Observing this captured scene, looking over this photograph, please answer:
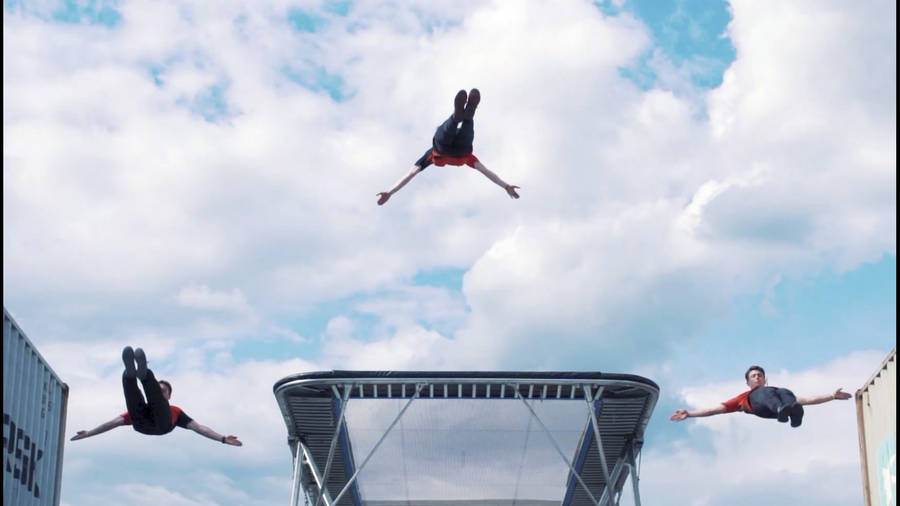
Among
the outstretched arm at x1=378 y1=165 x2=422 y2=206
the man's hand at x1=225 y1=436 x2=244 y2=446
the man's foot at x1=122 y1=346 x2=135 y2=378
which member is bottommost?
the man's hand at x1=225 y1=436 x2=244 y2=446

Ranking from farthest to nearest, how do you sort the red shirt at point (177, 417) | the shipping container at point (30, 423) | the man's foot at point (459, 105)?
the shipping container at point (30, 423)
the red shirt at point (177, 417)
the man's foot at point (459, 105)

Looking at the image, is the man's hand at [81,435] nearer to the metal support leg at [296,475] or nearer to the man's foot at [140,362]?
the man's foot at [140,362]

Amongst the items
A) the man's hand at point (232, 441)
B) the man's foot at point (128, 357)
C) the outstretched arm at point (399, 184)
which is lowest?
the man's hand at point (232, 441)

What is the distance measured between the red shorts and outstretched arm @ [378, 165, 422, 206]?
0.21m

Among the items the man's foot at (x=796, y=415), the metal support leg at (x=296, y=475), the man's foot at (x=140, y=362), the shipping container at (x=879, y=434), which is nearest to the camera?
the man's foot at (x=140, y=362)

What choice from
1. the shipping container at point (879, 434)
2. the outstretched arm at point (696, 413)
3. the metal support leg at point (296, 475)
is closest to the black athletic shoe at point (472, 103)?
the outstretched arm at point (696, 413)

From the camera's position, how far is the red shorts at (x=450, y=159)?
1150 centimetres

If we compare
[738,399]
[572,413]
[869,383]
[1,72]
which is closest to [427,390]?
[572,413]

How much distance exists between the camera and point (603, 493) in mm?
28297

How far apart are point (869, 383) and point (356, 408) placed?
11032mm

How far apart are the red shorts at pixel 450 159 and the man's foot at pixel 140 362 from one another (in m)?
3.92

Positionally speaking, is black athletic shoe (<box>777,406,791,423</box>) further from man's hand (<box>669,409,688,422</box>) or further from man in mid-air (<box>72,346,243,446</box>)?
man in mid-air (<box>72,346,243,446</box>)

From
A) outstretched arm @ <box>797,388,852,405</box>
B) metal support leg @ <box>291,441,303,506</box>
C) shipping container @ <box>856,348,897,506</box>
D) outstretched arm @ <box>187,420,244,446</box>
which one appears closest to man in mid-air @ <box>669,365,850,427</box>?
outstretched arm @ <box>797,388,852,405</box>

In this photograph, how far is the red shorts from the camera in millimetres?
11500
